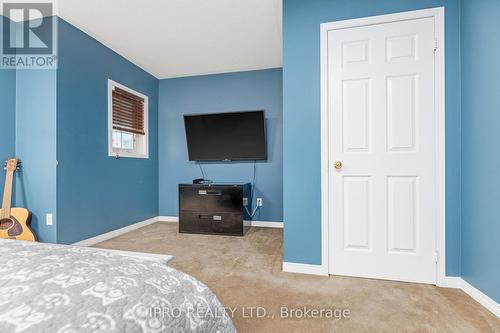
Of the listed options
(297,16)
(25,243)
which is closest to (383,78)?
(297,16)

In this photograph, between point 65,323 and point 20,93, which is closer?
point 65,323

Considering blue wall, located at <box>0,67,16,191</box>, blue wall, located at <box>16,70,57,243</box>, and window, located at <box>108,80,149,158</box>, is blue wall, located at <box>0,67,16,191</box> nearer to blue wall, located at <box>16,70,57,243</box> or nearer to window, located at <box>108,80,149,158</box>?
blue wall, located at <box>16,70,57,243</box>

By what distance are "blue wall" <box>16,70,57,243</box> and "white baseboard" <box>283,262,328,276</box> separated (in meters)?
2.42

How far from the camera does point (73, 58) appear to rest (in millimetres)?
2627

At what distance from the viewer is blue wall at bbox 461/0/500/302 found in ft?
Answer: 4.85

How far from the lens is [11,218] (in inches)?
92.9

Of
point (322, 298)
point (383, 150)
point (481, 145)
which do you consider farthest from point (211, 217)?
point (481, 145)

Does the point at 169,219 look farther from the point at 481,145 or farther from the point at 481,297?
the point at 481,145

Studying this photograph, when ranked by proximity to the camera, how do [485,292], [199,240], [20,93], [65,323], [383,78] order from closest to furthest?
1. [65,323]
2. [485,292]
3. [383,78]
4. [20,93]
5. [199,240]

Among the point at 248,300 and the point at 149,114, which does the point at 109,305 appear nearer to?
the point at 248,300

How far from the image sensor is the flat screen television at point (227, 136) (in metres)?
3.56

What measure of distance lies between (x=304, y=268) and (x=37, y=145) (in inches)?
119

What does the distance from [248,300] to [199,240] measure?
5.12 ft

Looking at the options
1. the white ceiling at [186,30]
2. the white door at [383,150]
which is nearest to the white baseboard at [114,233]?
the white ceiling at [186,30]
